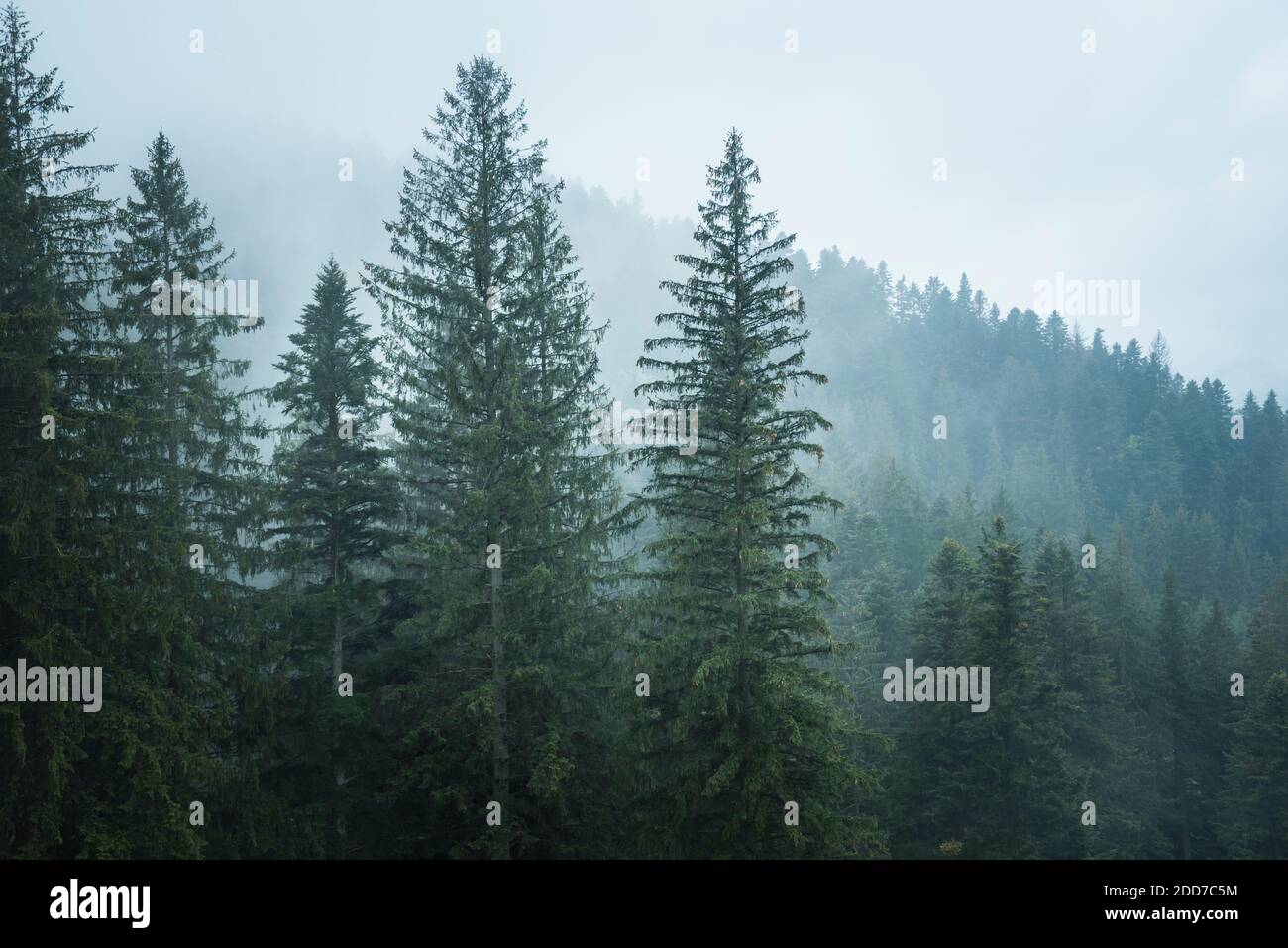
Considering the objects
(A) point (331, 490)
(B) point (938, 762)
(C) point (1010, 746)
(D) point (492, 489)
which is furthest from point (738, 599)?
(B) point (938, 762)

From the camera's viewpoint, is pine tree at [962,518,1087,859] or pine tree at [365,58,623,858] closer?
pine tree at [365,58,623,858]

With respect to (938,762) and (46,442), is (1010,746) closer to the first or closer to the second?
(938,762)

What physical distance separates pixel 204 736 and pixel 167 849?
6.69 feet

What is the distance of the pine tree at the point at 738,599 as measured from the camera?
13359 mm

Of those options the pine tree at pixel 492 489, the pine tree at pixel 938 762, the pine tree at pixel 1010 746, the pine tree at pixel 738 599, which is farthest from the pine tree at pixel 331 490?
the pine tree at pixel 938 762

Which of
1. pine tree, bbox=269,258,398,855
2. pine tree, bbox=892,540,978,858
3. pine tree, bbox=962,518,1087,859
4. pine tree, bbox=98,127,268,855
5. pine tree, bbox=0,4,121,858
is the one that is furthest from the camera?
pine tree, bbox=892,540,978,858

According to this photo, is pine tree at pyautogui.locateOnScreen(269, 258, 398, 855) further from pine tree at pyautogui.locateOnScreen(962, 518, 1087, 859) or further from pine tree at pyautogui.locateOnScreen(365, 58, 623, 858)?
pine tree at pyautogui.locateOnScreen(962, 518, 1087, 859)

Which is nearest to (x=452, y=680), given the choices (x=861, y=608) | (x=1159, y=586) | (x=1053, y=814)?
(x=1053, y=814)

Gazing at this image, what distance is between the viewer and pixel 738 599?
13.5m

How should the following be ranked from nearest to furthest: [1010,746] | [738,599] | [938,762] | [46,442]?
[46,442]
[738,599]
[1010,746]
[938,762]

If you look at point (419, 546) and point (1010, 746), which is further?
point (1010, 746)

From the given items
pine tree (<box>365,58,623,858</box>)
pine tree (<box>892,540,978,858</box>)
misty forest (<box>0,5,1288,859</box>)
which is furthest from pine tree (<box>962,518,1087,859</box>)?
pine tree (<box>365,58,623,858</box>)

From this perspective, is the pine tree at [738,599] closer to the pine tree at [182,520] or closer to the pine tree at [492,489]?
the pine tree at [492,489]

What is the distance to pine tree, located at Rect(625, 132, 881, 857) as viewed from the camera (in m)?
13.4
